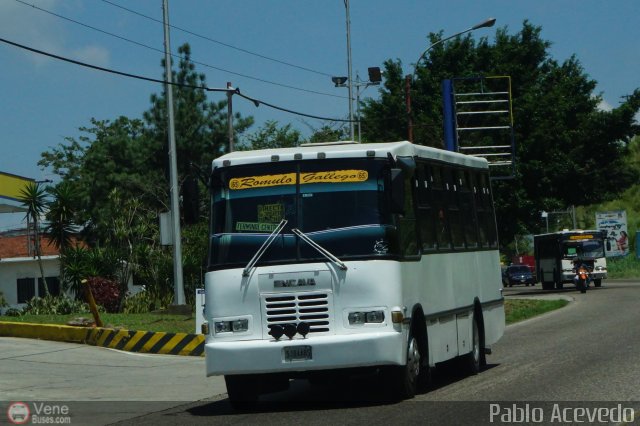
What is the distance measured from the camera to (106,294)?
118 ft

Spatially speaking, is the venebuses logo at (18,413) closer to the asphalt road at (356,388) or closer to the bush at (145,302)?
the asphalt road at (356,388)

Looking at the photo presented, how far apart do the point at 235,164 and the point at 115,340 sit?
32.3 ft

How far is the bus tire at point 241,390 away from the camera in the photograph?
46.1 feet

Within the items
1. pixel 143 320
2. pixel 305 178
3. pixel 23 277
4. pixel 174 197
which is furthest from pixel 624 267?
pixel 305 178

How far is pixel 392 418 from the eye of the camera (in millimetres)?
12156

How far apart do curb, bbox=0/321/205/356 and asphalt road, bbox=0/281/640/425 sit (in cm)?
40

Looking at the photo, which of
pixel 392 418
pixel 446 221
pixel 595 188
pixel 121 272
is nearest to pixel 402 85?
pixel 595 188

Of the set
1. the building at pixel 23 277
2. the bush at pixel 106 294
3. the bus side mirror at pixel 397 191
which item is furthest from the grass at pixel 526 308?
the building at pixel 23 277

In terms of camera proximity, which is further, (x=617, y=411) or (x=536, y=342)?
(x=536, y=342)

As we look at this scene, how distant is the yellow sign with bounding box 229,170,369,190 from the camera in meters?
14.0

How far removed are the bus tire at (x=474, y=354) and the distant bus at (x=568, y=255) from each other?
4397 cm

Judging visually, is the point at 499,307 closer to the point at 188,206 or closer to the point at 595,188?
the point at 188,206

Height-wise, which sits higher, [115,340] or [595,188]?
[595,188]

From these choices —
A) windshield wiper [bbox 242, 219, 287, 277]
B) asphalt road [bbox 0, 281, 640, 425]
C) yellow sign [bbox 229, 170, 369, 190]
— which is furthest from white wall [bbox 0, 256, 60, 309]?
windshield wiper [bbox 242, 219, 287, 277]
